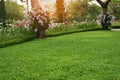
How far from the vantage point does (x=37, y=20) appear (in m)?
10.3

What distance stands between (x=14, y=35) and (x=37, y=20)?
956 millimetres

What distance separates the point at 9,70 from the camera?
5113 millimetres

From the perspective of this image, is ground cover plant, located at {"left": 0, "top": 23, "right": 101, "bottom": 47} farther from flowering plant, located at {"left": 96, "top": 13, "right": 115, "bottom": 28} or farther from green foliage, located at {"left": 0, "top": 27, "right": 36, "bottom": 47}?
flowering plant, located at {"left": 96, "top": 13, "right": 115, "bottom": 28}

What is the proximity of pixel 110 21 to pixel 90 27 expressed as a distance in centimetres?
103

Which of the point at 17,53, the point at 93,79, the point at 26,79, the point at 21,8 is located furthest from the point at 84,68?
the point at 21,8

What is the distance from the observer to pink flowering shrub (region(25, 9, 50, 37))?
10242 mm

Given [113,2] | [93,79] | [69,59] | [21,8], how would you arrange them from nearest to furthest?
[93,79] < [69,59] < [113,2] < [21,8]

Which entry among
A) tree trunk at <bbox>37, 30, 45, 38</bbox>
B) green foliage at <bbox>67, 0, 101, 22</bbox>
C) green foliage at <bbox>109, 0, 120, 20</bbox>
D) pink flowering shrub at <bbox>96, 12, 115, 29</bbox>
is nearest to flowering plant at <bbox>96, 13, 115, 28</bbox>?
pink flowering shrub at <bbox>96, 12, 115, 29</bbox>

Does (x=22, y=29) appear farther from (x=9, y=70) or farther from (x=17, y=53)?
(x=9, y=70)

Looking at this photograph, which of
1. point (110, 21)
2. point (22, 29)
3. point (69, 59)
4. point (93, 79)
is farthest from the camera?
point (110, 21)

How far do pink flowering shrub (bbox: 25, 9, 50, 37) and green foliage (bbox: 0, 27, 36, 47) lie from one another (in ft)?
1.08

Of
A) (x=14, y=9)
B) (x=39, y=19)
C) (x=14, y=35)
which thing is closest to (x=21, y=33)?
(x=14, y=35)

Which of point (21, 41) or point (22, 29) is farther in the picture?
point (22, 29)

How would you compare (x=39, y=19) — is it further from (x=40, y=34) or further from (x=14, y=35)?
(x=14, y=35)
